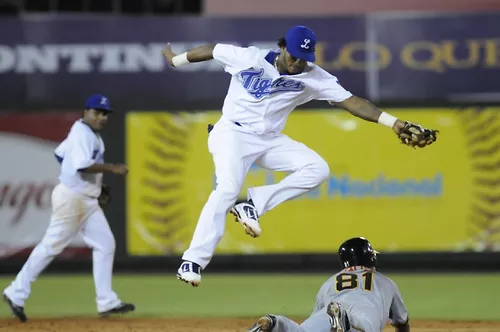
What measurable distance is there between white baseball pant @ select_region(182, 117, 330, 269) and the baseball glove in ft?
3.08

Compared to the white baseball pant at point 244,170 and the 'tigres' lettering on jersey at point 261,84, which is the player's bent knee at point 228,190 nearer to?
the white baseball pant at point 244,170

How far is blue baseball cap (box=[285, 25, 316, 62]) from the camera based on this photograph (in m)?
8.30

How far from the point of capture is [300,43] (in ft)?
27.3

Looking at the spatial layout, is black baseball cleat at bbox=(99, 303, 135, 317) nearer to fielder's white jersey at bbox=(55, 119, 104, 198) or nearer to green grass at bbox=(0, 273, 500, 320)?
green grass at bbox=(0, 273, 500, 320)

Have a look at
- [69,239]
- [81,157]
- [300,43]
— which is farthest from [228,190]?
[69,239]

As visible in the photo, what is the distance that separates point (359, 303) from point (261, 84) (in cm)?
211

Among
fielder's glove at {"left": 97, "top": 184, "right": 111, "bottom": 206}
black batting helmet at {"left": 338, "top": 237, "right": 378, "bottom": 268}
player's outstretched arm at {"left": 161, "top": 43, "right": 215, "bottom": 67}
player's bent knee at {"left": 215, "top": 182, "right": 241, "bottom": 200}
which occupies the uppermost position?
player's outstretched arm at {"left": 161, "top": 43, "right": 215, "bottom": 67}

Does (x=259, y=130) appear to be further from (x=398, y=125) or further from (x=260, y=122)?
(x=398, y=125)

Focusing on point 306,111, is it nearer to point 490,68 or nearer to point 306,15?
point 306,15

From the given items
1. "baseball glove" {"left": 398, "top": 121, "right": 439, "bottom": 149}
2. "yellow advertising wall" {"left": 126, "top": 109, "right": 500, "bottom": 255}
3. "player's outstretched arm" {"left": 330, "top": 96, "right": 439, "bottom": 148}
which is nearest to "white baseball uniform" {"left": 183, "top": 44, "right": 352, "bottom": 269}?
"player's outstretched arm" {"left": 330, "top": 96, "right": 439, "bottom": 148}

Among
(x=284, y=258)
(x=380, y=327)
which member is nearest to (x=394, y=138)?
(x=284, y=258)

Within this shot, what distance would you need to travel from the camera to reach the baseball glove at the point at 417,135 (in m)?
8.02

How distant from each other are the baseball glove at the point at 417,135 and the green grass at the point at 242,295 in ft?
10.2

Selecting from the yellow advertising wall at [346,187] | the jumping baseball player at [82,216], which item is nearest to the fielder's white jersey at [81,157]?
the jumping baseball player at [82,216]
